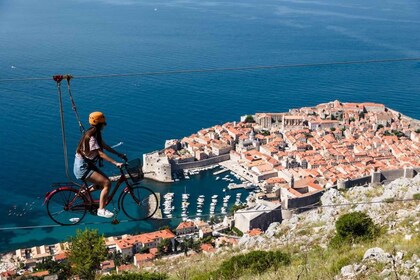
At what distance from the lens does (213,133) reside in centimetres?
2398

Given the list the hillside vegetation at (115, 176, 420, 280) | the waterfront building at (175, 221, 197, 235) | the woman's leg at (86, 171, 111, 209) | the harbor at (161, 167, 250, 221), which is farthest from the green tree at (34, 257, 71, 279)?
the woman's leg at (86, 171, 111, 209)

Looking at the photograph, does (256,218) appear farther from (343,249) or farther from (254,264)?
(343,249)

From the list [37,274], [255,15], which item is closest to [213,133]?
[37,274]

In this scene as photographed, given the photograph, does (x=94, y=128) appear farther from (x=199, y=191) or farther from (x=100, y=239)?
(x=199, y=191)

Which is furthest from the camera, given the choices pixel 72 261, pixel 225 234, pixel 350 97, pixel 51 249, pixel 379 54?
pixel 379 54

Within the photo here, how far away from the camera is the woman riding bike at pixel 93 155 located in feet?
11.7

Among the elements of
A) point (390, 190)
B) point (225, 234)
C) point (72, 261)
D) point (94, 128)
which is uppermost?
point (94, 128)

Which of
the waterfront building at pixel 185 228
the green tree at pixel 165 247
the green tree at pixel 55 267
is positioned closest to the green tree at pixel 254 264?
the green tree at pixel 55 267

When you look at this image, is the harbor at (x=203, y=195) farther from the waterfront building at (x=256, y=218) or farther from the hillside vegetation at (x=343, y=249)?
the hillside vegetation at (x=343, y=249)

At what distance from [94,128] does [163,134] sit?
2088 centimetres

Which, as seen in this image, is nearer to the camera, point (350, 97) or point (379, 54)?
point (350, 97)

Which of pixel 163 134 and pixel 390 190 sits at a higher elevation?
pixel 390 190

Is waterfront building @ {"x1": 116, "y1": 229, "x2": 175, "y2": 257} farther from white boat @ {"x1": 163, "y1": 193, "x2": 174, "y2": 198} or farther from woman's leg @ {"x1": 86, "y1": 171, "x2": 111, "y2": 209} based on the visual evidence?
woman's leg @ {"x1": 86, "y1": 171, "x2": 111, "y2": 209}

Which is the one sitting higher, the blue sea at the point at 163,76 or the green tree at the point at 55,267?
the blue sea at the point at 163,76
